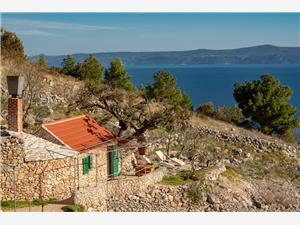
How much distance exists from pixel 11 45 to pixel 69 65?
4.05 m

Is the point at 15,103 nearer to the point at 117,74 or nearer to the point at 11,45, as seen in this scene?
the point at 117,74

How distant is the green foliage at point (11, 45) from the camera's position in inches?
1181

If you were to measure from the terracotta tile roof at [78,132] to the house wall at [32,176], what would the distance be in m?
1.15

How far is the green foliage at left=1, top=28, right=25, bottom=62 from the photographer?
30005 millimetres

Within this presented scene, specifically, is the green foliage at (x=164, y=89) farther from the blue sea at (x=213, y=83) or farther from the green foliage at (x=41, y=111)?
the blue sea at (x=213, y=83)

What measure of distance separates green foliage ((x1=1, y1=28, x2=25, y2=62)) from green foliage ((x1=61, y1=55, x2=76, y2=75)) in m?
3.31

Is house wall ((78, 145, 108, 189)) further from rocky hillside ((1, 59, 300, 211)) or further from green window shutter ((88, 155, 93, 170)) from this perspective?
rocky hillside ((1, 59, 300, 211))

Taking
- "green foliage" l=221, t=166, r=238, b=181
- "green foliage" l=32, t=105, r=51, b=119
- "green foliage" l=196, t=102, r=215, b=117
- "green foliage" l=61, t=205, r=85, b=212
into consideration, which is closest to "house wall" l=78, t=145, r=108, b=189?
"green foliage" l=61, t=205, r=85, b=212

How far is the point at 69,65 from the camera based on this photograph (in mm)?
33531

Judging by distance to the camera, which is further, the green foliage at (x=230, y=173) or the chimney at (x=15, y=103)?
the green foliage at (x=230, y=173)

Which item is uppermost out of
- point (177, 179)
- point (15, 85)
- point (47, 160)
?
point (15, 85)

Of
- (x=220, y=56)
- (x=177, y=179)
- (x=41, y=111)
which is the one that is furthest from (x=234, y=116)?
(x=220, y=56)

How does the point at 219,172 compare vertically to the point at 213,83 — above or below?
above

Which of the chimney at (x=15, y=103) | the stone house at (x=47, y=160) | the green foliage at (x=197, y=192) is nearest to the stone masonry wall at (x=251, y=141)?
the green foliage at (x=197, y=192)
